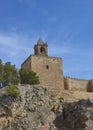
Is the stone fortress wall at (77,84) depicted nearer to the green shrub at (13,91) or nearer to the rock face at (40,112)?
the rock face at (40,112)

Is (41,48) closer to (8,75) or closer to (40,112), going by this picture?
(8,75)

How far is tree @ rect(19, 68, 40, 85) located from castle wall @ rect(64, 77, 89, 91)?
9.65 metres

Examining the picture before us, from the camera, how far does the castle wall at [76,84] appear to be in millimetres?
68500

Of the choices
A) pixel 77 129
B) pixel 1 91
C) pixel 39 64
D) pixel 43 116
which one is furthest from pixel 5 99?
pixel 39 64

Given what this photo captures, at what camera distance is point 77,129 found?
4341cm

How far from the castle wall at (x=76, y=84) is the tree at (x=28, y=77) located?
31.6 feet

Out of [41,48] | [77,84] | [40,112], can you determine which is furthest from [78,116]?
[41,48]

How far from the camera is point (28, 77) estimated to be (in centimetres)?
5938

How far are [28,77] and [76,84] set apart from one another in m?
13.8

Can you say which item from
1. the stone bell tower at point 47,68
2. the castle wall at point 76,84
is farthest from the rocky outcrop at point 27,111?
the castle wall at point 76,84

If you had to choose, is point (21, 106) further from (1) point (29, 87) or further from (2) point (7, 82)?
(2) point (7, 82)

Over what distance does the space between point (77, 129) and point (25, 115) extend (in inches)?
268

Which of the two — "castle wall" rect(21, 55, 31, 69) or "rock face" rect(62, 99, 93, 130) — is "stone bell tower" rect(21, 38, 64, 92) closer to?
"castle wall" rect(21, 55, 31, 69)

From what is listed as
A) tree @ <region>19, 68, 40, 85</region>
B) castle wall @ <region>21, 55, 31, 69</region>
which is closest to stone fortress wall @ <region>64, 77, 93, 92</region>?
castle wall @ <region>21, 55, 31, 69</region>
